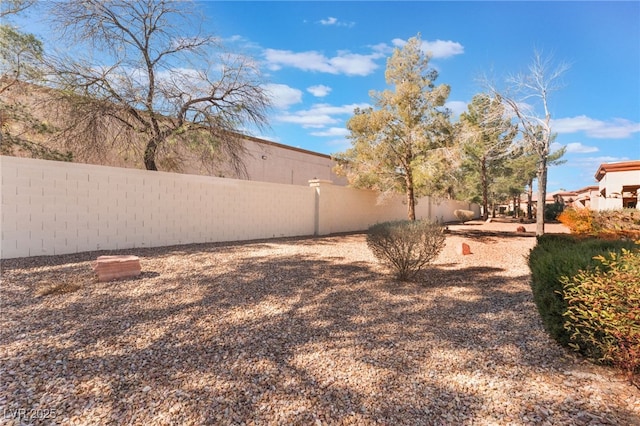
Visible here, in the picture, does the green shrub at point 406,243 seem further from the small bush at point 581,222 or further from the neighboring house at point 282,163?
the neighboring house at point 282,163

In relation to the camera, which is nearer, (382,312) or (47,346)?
(47,346)

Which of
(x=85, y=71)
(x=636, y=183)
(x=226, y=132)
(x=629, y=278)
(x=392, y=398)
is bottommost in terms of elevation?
(x=392, y=398)

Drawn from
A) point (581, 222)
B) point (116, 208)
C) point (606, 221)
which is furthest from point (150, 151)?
point (606, 221)

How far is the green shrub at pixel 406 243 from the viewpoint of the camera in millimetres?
5695

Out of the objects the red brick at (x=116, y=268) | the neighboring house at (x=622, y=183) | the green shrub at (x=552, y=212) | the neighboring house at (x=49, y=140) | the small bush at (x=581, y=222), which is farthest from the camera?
the green shrub at (x=552, y=212)

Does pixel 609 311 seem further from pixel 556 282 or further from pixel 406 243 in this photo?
pixel 406 243

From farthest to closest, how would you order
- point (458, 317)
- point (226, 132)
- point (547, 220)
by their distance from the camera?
point (547, 220)
point (226, 132)
point (458, 317)

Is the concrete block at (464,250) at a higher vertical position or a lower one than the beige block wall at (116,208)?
lower

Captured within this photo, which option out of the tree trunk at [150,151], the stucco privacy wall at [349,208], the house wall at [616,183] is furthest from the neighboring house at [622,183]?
the tree trunk at [150,151]

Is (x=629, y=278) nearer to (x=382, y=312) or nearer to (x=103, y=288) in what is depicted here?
(x=382, y=312)

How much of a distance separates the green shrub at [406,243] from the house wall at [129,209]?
630cm

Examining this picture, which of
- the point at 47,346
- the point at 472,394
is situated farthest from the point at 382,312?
the point at 47,346

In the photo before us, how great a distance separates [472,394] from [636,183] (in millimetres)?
19195

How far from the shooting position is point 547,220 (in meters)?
26.4
